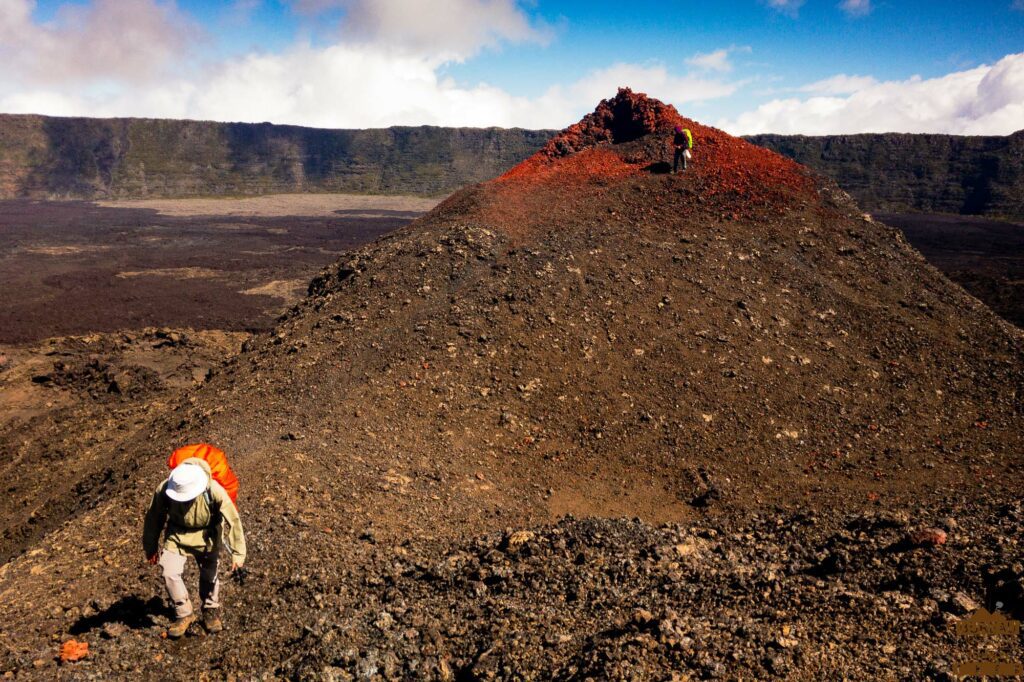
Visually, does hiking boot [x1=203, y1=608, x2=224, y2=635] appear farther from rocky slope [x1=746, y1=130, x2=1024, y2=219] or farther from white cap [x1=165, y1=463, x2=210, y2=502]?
rocky slope [x1=746, y1=130, x2=1024, y2=219]

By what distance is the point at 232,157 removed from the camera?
8562 centimetres

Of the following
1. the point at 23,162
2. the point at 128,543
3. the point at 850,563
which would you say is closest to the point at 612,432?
the point at 850,563

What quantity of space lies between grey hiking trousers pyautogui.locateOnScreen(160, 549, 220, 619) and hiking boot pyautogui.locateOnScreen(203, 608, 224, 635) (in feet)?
0.14

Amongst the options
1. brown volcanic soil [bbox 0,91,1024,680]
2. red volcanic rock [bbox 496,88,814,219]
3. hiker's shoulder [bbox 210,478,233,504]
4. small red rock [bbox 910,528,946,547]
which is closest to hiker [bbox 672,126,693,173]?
red volcanic rock [bbox 496,88,814,219]

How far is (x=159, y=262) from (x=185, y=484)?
34.8 m

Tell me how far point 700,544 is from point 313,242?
1634 inches

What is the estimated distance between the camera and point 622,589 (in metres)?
4.88

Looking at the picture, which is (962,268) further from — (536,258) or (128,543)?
(128,543)

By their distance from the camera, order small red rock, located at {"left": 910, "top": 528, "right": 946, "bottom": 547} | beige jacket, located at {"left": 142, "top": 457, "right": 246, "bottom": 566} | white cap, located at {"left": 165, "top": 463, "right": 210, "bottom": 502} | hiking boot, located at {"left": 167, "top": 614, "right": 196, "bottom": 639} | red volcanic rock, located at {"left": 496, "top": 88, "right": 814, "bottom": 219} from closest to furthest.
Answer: white cap, located at {"left": 165, "top": 463, "right": 210, "bottom": 502}
beige jacket, located at {"left": 142, "top": 457, "right": 246, "bottom": 566}
hiking boot, located at {"left": 167, "top": 614, "right": 196, "bottom": 639}
small red rock, located at {"left": 910, "top": 528, "right": 946, "bottom": 547}
red volcanic rock, located at {"left": 496, "top": 88, "right": 814, "bottom": 219}

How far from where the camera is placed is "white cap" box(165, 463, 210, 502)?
432 cm

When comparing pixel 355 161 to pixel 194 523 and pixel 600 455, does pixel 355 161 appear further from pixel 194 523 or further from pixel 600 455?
pixel 194 523

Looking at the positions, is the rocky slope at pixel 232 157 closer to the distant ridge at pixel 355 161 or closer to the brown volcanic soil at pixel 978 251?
the distant ridge at pixel 355 161

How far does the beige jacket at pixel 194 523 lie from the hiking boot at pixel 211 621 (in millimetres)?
502

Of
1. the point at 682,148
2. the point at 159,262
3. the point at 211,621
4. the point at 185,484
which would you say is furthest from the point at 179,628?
the point at 159,262
